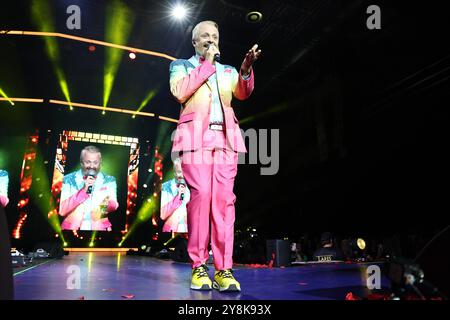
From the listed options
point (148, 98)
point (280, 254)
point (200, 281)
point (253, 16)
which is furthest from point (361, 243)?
point (148, 98)

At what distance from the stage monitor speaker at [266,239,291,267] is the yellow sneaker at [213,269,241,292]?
220cm

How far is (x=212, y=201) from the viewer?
1.82 meters

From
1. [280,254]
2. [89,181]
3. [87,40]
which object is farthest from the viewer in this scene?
[89,181]

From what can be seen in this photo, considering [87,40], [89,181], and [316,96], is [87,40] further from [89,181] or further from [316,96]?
[316,96]

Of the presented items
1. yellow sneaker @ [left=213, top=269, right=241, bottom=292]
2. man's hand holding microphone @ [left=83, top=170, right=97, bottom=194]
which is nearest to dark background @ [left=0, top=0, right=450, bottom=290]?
man's hand holding microphone @ [left=83, top=170, right=97, bottom=194]

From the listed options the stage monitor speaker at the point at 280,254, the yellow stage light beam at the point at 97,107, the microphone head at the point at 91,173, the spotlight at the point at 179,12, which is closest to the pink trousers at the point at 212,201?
the stage monitor speaker at the point at 280,254

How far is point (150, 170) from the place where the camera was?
10516 mm

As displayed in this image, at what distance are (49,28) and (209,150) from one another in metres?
7.12

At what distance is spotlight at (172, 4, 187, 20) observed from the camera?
6.12 m

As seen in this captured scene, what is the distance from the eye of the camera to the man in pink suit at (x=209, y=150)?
1749mm

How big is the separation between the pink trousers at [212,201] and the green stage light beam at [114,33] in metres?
5.52

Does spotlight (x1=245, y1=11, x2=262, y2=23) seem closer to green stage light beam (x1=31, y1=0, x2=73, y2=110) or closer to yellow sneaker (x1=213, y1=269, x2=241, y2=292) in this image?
green stage light beam (x1=31, y1=0, x2=73, y2=110)

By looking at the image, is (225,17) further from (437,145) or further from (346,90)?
(437,145)
